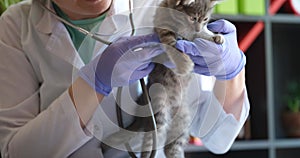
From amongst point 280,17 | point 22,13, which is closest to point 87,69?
point 22,13

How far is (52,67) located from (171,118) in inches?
11.2

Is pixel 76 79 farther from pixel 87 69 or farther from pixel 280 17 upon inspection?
pixel 280 17

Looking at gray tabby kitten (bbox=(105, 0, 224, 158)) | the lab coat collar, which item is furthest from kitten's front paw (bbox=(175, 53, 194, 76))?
the lab coat collar

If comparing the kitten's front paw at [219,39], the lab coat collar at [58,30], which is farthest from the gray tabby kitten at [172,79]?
the lab coat collar at [58,30]

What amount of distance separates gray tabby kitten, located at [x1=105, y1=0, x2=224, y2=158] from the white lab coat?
→ 35mm

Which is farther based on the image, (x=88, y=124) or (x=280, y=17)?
(x=280, y=17)

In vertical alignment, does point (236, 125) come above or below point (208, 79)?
below

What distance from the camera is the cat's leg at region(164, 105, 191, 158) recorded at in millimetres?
797

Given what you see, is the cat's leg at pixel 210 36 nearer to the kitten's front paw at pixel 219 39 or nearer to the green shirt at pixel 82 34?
the kitten's front paw at pixel 219 39

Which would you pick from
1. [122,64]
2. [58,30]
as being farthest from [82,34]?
[122,64]

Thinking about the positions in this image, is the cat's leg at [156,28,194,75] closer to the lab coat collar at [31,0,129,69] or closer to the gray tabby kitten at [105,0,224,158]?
the gray tabby kitten at [105,0,224,158]

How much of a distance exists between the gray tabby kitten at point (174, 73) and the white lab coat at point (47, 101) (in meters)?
0.04

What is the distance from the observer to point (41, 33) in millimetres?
986

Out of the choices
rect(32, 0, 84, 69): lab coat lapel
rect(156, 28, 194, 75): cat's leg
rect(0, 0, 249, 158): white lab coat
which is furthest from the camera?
rect(32, 0, 84, 69): lab coat lapel
